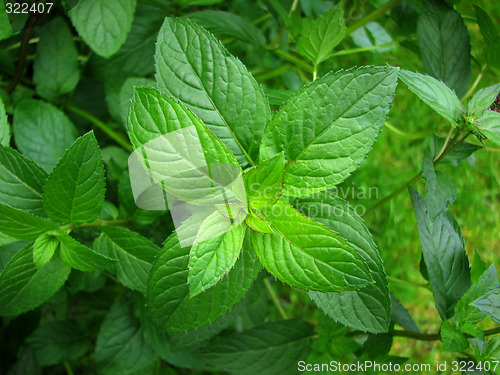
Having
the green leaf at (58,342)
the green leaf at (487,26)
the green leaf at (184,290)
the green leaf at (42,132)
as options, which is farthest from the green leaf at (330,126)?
the green leaf at (58,342)

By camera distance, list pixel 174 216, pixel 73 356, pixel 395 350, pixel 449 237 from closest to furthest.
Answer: pixel 174 216 < pixel 449 237 < pixel 73 356 < pixel 395 350

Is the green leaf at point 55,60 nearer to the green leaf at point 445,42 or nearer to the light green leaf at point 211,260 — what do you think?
the light green leaf at point 211,260

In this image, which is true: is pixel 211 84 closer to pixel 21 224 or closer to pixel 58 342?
pixel 21 224

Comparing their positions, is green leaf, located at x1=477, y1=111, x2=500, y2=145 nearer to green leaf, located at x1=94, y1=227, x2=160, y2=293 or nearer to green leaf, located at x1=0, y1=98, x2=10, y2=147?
green leaf, located at x1=94, y1=227, x2=160, y2=293

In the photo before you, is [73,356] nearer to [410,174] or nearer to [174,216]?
[174,216]

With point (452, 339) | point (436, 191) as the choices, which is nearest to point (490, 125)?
point (436, 191)

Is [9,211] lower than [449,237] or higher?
higher

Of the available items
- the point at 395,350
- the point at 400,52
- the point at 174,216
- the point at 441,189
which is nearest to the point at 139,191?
the point at 174,216

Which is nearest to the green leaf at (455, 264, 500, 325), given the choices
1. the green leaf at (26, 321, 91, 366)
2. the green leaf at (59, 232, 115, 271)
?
the green leaf at (59, 232, 115, 271)
